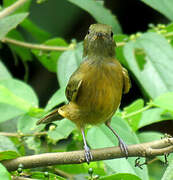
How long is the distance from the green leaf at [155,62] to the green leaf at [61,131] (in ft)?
2.15

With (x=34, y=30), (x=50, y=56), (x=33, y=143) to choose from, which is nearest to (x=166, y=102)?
(x=33, y=143)

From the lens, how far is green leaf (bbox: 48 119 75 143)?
10.00 ft

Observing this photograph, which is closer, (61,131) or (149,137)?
(61,131)

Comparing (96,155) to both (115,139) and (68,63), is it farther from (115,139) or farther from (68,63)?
(68,63)

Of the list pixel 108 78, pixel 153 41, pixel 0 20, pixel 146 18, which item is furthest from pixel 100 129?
pixel 146 18

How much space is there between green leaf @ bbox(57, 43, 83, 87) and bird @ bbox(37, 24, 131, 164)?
0.41 feet

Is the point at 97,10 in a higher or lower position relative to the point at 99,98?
higher

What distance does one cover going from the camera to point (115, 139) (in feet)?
10.1

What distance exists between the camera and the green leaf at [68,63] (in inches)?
139

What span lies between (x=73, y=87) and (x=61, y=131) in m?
0.37

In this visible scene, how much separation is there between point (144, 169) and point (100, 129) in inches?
18.4

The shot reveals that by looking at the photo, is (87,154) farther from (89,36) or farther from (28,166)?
(89,36)

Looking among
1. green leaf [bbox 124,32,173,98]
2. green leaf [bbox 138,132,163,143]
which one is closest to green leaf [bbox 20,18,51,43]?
green leaf [bbox 124,32,173,98]

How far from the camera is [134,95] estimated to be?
612 cm
